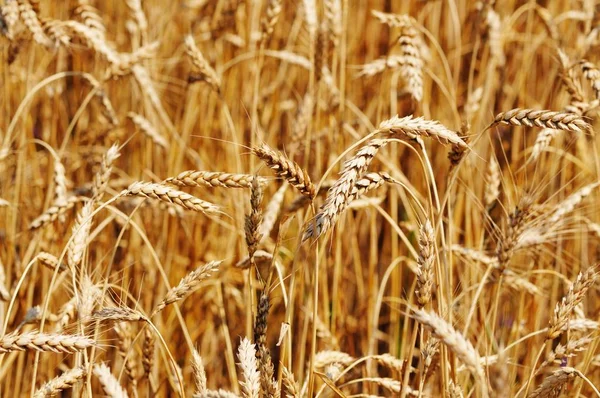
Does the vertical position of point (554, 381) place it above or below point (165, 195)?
below

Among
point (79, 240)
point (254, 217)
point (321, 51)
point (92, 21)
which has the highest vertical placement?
point (92, 21)

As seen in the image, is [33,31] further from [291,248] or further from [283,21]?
[283,21]

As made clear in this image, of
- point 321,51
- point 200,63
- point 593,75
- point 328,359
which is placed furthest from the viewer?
point 321,51

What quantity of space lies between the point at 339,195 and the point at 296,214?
0.56 meters

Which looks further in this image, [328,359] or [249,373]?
[328,359]

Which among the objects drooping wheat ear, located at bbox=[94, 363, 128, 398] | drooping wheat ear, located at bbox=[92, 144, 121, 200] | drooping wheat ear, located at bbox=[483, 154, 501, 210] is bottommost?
drooping wheat ear, located at bbox=[94, 363, 128, 398]

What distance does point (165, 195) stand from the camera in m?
1.59

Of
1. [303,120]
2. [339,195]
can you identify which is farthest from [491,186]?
[339,195]

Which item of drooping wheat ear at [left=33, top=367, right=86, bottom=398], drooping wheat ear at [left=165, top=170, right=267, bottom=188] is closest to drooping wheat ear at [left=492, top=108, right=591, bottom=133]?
drooping wheat ear at [left=165, top=170, right=267, bottom=188]

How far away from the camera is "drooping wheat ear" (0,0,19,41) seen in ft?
7.53

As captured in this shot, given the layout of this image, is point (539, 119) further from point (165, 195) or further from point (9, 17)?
point (9, 17)

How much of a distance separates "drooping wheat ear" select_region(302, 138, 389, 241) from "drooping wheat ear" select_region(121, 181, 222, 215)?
0.98 ft

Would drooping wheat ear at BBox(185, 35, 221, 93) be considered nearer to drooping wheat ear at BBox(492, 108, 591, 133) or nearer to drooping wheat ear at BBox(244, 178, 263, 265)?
drooping wheat ear at BBox(244, 178, 263, 265)

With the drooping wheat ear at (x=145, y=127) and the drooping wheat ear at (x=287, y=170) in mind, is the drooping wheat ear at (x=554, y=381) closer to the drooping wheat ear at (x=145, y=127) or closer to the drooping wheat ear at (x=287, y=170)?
the drooping wheat ear at (x=287, y=170)
